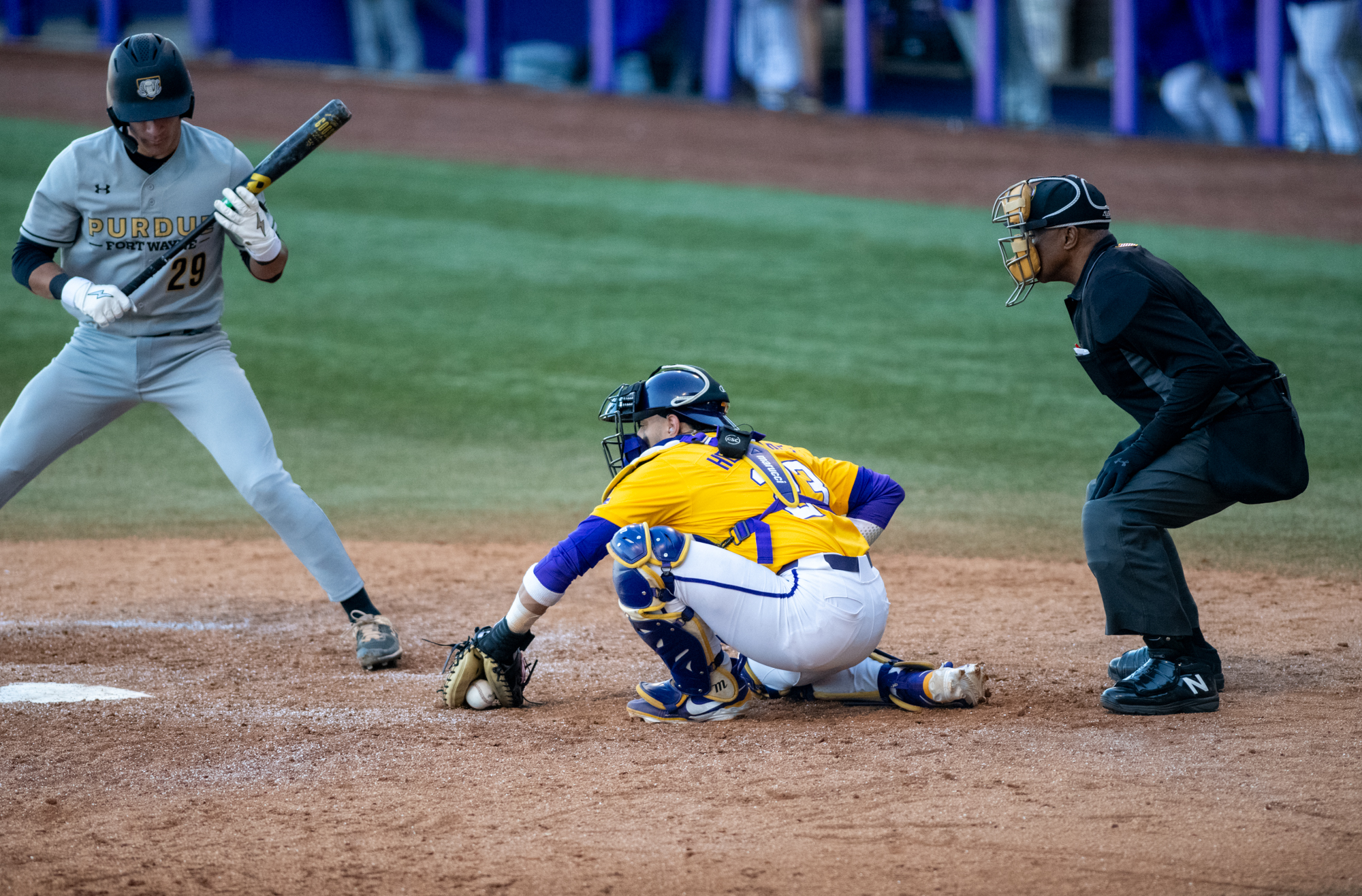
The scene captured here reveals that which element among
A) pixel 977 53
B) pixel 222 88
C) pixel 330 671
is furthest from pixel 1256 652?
pixel 222 88

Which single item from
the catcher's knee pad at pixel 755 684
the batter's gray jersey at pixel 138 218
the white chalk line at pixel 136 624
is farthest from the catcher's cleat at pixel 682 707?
the batter's gray jersey at pixel 138 218

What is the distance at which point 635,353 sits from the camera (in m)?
9.59

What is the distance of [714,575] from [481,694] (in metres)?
0.89

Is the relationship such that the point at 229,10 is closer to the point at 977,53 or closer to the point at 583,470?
the point at 977,53

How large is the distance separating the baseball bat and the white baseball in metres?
1.79

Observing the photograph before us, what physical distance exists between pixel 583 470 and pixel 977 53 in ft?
34.5

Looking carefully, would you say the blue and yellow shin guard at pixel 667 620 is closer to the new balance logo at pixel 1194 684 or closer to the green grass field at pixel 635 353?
the new balance logo at pixel 1194 684

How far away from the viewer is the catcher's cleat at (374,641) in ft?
15.6

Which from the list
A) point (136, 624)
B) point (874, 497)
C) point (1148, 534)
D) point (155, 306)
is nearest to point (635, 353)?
point (136, 624)

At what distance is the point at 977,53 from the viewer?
16234 millimetres

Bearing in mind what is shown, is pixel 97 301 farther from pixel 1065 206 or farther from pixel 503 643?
pixel 1065 206

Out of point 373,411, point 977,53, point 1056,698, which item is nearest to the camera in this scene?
point 1056,698

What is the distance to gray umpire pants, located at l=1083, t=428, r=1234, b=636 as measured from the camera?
13.0 ft

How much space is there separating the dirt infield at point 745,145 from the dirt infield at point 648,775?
8964 millimetres
